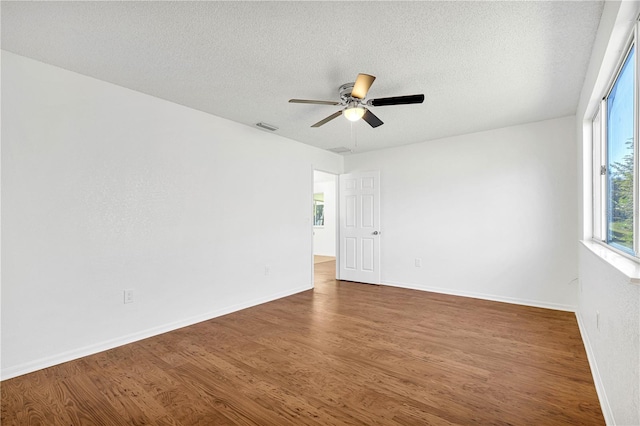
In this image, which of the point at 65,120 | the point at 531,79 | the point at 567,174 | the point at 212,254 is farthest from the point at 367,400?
the point at 567,174

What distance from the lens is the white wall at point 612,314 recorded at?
133 cm

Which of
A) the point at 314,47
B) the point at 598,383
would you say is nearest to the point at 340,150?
the point at 314,47

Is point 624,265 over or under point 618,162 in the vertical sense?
under

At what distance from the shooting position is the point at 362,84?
2.34m

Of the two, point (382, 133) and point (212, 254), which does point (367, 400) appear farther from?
point (382, 133)

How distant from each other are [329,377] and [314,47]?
248 centimetres

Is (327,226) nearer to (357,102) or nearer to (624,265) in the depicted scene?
(357,102)

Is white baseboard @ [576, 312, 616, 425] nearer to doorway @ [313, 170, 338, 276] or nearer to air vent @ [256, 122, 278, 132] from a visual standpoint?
air vent @ [256, 122, 278, 132]

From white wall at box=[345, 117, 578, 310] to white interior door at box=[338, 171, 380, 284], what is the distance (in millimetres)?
149

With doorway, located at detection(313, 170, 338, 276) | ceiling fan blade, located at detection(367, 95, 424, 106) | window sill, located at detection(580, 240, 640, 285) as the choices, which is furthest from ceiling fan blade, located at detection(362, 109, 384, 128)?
doorway, located at detection(313, 170, 338, 276)

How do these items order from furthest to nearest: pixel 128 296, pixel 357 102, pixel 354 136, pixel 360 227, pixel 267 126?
pixel 360 227 < pixel 354 136 < pixel 267 126 < pixel 128 296 < pixel 357 102

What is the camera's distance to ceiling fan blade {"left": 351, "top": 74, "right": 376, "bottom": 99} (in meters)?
2.23

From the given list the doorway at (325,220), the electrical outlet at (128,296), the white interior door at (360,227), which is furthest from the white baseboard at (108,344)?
the doorway at (325,220)

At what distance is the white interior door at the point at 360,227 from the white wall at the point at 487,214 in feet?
0.49
